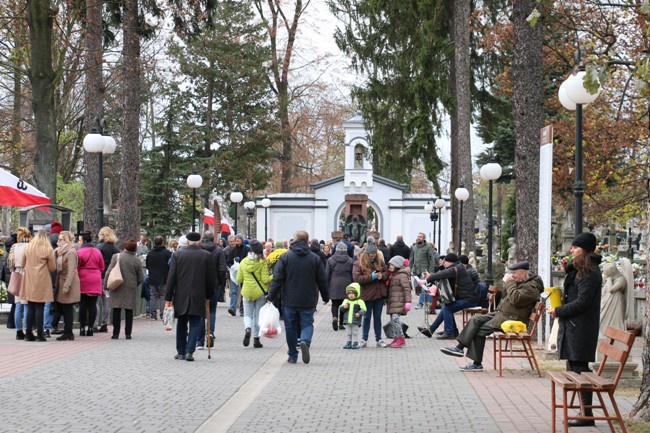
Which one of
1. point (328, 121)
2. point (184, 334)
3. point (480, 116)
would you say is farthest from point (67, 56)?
point (328, 121)

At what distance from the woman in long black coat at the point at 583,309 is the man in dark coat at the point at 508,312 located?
4159mm

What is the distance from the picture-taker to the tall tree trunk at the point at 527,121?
18.4 metres

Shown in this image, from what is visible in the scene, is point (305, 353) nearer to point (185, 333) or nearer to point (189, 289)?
point (185, 333)

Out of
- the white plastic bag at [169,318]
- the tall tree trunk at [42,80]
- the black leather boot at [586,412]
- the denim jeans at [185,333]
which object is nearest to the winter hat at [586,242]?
the black leather boot at [586,412]

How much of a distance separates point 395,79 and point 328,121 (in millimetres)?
30625

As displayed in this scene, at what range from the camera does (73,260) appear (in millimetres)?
17391

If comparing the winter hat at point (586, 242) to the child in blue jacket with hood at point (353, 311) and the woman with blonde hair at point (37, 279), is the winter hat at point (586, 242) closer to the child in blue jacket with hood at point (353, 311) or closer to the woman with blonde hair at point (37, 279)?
the child in blue jacket with hood at point (353, 311)

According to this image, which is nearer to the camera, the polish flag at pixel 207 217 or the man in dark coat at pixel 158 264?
the man in dark coat at pixel 158 264

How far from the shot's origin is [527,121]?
734 inches

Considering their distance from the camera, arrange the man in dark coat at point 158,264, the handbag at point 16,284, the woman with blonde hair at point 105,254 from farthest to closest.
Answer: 1. the man in dark coat at point 158,264
2. the woman with blonde hair at point 105,254
3. the handbag at point 16,284

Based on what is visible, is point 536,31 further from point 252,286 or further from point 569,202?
point 569,202

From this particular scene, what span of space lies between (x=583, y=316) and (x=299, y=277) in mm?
6253

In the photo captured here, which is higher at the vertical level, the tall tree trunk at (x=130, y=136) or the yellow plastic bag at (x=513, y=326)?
the tall tree trunk at (x=130, y=136)

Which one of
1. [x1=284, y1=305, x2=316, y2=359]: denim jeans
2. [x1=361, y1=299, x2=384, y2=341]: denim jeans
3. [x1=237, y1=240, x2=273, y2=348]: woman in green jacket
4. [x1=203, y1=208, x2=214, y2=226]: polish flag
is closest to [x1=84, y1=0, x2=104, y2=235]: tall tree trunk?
[x1=237, y1=240, x2=273, y2=348]: woman in green jacket
